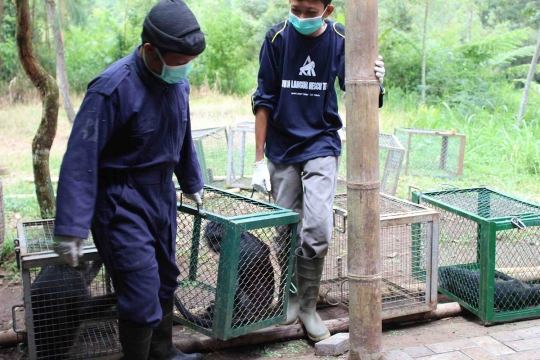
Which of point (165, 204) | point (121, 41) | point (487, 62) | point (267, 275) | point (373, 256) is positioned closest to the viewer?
point (373, 256)

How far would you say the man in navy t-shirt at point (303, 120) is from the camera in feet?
11.8

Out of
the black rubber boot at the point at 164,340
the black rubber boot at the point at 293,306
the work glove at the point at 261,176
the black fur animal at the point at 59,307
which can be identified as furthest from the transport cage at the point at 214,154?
the black rubber boot at the point at 164,340

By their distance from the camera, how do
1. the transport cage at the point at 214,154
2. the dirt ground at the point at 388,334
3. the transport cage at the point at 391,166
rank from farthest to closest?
the transport cage at the point at 214,154
the transport cage at the point at 391,166
the dirt ground at the point at 388,334

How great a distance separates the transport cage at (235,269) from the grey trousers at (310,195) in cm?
12

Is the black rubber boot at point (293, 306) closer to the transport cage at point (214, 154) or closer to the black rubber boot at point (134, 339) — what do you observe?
the black rubber boot at point (134, 339)

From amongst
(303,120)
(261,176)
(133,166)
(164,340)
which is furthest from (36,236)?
A: (303,120)

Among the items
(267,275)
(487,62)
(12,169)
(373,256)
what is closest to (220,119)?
(12,169)

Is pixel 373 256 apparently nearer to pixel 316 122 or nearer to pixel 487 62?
pixel 316 122

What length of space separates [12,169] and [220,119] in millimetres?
4235

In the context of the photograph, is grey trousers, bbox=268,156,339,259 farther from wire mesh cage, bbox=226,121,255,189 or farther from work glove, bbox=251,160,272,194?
wire mesh cage, bbox=226,121,255,189

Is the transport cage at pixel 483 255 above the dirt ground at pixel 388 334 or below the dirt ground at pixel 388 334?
above

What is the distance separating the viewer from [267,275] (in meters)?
3.54

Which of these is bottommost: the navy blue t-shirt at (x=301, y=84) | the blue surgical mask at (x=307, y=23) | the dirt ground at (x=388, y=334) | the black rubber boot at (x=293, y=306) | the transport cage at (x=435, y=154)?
the dirt ground at (x=388, y=334)

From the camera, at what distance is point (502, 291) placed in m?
3.87
